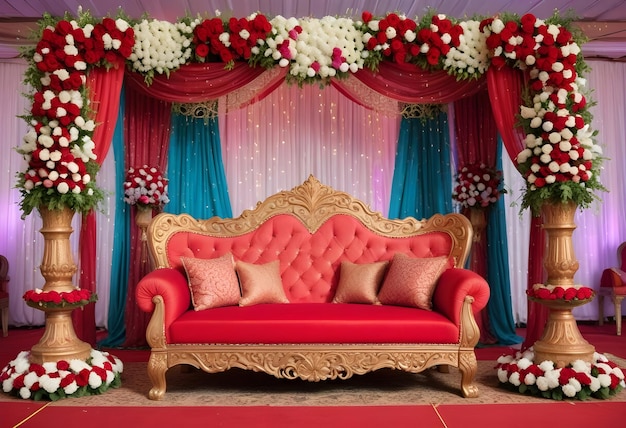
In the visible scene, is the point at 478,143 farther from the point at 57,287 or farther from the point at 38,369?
the point at 38,369

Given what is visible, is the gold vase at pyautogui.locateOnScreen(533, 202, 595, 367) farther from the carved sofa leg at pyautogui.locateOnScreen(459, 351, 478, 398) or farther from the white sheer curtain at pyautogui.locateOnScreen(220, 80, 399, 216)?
the white sheer curtain at pyautogui.locateOnScreen(220, 80, 399, 216)

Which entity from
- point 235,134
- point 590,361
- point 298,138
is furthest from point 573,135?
point 235,134

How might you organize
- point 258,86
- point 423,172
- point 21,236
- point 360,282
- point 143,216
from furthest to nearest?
point 21,236
point 423,172
point 143,216
point 258,86
point 360,282

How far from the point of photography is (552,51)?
12.6 feet

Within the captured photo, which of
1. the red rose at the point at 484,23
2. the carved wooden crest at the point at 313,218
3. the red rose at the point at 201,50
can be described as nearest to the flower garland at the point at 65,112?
the red rose at the point at 201,50

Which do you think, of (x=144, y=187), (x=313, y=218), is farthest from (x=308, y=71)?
(x=144, y=187)

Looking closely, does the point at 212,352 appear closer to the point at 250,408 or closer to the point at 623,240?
the point at 250,408

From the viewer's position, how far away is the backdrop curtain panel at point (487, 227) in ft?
17.8

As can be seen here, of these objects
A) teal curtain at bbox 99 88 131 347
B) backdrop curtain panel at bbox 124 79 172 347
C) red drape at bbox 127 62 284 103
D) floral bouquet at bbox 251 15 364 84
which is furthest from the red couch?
teal curtain at bbox 99 88 131 347

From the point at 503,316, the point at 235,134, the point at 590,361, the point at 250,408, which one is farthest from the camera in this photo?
the point at 235,134

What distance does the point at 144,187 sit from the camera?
517cm

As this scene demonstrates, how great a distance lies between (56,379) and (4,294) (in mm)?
2711

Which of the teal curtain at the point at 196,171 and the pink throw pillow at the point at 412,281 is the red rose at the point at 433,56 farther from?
the teal curtain at the point at 196,171

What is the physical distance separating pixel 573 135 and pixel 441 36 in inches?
43.2
